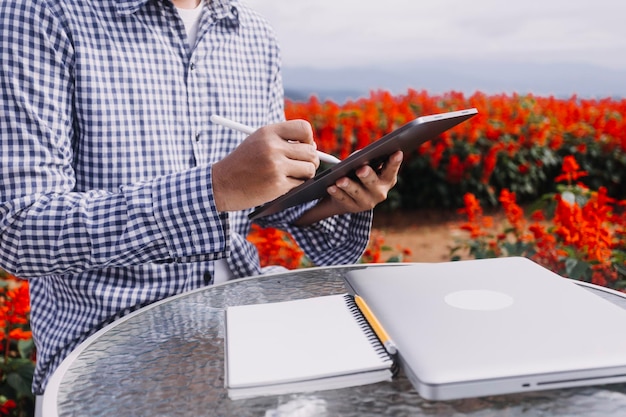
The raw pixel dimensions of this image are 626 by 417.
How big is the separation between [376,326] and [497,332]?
0.45 ft

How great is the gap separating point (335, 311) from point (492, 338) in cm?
23

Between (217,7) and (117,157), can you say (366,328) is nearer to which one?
(117,157)

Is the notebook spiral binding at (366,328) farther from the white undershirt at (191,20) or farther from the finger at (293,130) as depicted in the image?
the white undershirt at (191,20)

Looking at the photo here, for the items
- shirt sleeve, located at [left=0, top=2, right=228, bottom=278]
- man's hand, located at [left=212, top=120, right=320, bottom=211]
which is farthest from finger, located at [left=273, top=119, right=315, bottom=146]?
shirt sleeve, located at [left=0, top=2, right=228, bottom=278]

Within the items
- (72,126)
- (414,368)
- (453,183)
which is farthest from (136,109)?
(453,183)

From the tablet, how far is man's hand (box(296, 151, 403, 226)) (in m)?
0.01

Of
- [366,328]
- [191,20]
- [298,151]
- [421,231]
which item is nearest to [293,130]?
[298,151]

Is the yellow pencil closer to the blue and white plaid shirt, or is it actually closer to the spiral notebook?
the spiral notebook

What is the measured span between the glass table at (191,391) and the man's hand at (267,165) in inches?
7.4

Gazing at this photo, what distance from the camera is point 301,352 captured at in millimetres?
698

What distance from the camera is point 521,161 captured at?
4375 millimetres

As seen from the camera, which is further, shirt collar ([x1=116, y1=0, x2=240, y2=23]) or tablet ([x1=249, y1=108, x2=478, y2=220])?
shirt collar ([x1=116, y1=0, x2=240, y2=23])

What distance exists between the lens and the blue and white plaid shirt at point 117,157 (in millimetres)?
988

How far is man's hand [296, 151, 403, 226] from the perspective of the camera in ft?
3.57
